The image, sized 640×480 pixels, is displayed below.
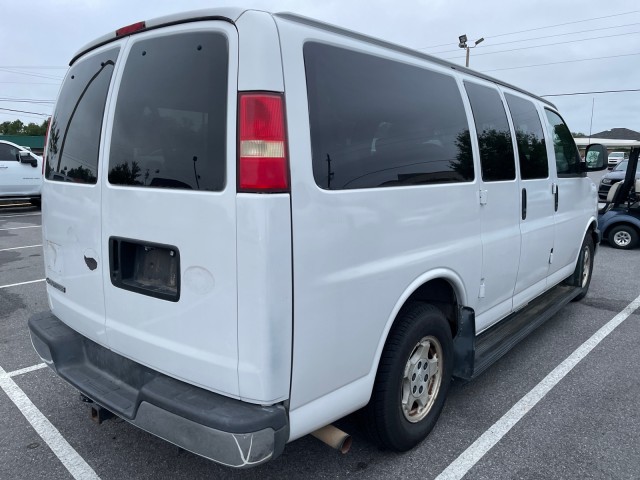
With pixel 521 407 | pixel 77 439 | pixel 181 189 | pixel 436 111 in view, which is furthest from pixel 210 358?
pixel 521 407

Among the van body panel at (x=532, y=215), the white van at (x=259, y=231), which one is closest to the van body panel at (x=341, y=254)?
the white van at (x=259, y=231)

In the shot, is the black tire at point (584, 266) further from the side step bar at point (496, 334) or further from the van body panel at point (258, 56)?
the van body panel at point (258, 56)

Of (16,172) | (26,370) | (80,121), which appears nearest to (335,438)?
Answer: (80,121)

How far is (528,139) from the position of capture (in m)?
3.96

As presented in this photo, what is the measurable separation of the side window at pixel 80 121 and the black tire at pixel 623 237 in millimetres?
9316

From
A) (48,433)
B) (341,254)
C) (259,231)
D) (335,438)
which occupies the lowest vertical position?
(48,433)

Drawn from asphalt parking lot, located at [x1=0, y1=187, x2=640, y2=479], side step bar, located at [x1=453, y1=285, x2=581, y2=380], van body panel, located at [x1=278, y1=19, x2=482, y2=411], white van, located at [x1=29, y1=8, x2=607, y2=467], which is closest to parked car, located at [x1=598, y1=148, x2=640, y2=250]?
side step bar, located at [x1=453, y1=285, x2=581, y2=380]

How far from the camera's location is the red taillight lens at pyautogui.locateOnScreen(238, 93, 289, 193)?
185 centimetres

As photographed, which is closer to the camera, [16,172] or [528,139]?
[528,139]

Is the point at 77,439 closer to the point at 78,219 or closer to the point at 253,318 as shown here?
the point at 78,219

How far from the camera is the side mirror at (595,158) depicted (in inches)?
195

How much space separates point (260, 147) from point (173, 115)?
51 centimetres

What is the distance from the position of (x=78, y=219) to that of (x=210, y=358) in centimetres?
113

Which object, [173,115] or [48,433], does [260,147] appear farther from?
[48,433]
